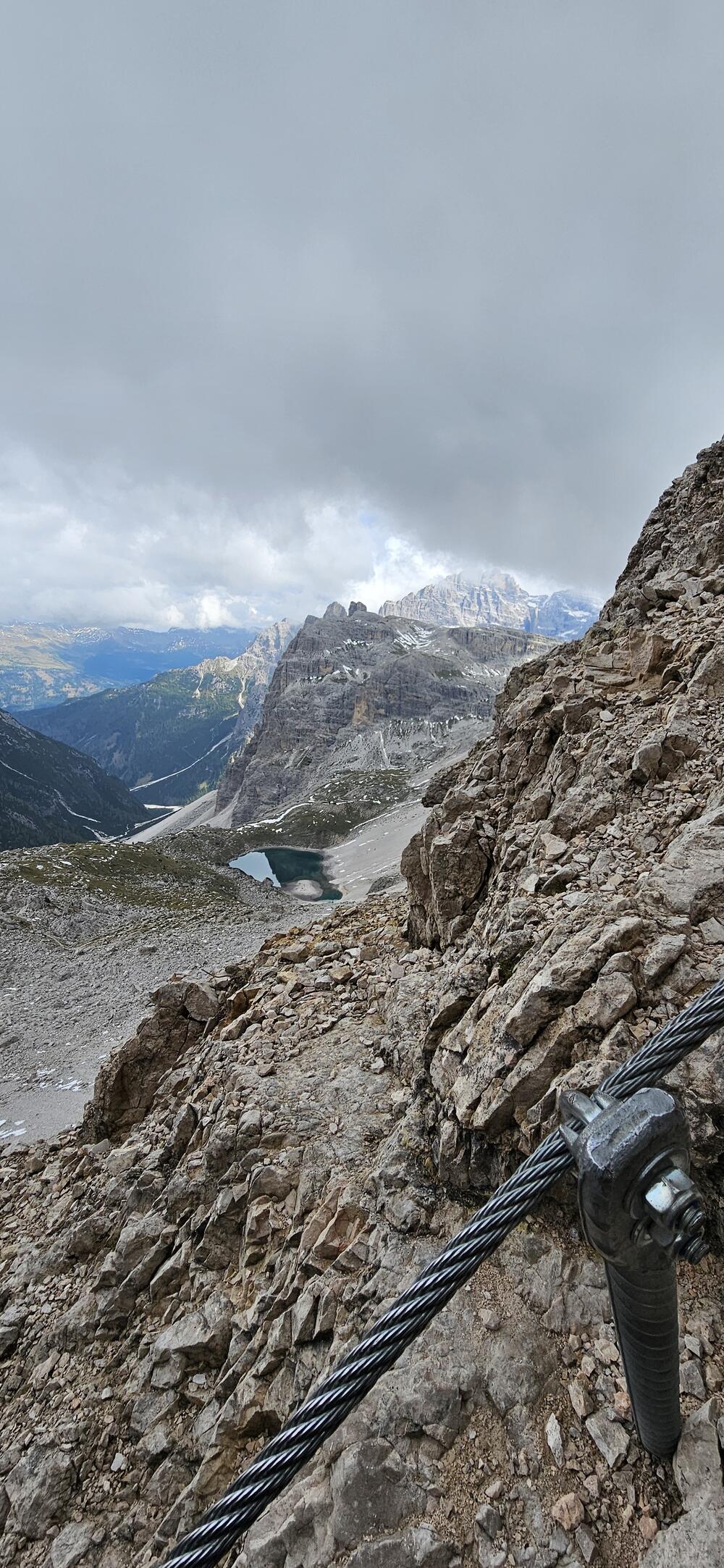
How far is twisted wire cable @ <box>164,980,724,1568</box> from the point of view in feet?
7.91

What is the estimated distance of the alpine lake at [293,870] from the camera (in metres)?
115

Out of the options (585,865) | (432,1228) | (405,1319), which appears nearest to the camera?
(405,1319)

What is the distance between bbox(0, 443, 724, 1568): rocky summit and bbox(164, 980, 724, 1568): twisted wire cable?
284 cm

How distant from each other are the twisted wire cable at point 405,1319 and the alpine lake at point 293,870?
106m

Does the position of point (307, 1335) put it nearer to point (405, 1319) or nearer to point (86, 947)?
point (405, 1319)

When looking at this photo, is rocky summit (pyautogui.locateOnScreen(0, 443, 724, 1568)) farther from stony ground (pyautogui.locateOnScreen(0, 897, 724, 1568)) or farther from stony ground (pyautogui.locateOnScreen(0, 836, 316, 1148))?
stony ground (pyautogui.locateOnScreen(0, 836, 316, 1148))

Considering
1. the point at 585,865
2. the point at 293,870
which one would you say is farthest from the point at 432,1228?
the point at 293,870

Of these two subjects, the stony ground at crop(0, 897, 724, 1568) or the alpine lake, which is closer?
the stony ground at crop(0, 897, 724, 1568)

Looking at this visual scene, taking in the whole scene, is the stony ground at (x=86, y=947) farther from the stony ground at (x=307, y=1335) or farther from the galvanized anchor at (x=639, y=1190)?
the galvanized anchor at (x=639, y=1190)

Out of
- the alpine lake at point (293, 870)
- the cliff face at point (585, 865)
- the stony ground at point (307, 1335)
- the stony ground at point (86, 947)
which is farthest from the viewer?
the alpine lake at point (293, 870)

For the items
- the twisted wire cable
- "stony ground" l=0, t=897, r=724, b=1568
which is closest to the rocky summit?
"stony ground" l=0, t=897, r=724, b=1568

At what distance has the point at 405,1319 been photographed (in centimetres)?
287

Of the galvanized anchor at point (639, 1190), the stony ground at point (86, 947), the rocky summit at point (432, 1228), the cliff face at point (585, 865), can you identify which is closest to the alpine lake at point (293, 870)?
the stony ground at point (86, 947)

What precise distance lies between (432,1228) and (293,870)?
5090 inches
